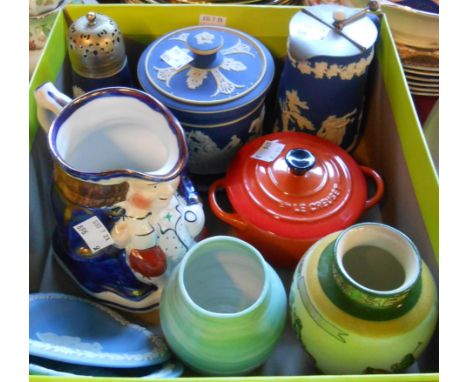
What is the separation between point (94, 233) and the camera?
1.81ft

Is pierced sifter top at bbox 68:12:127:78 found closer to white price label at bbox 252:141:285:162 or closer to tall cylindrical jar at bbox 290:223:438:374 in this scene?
white price label at bbox 252:141:285:162

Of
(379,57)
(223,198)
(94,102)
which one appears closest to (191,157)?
(223,198)

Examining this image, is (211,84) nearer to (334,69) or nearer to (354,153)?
(334,69)

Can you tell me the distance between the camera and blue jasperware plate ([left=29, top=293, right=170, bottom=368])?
0.46 m

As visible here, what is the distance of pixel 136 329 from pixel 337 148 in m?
0.35

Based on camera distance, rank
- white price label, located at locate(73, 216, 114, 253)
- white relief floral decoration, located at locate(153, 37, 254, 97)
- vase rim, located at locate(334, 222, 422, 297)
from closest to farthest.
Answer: vase rim, located at locate(334, 222, 422, 297) → white price label, located at locate(73, 216, 114, 253) → white relief floral decoration, located at locate(153, 37, 254, 97)

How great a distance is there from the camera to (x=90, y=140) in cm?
57

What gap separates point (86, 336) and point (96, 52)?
0.35 metres

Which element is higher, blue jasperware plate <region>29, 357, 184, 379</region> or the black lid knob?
the black lid knob

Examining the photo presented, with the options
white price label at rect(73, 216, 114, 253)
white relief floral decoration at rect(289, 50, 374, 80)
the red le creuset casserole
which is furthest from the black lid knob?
white price label at rect(73, 216, 114, 253)

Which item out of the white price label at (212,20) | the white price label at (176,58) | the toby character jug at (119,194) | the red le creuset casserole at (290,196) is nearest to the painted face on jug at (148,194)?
the toby character jug at (119,194)

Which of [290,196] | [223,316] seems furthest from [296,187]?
[223,316]

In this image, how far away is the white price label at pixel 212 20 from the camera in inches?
29.4

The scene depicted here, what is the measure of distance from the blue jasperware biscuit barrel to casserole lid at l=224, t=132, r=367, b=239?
0.13 feet
